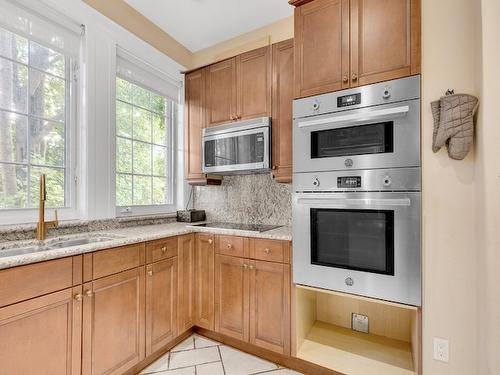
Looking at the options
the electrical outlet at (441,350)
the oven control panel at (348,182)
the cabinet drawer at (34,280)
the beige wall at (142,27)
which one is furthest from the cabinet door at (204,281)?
the beige wall at (142,27)

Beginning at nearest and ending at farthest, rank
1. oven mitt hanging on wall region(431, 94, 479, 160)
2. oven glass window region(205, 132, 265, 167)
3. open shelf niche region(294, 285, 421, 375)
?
oven mitt hanging on wall region(431, 94, 479, 160) → open shelf niche region(294, 285, 421, 375) → oven glass window region(205, 132, 265, 167)

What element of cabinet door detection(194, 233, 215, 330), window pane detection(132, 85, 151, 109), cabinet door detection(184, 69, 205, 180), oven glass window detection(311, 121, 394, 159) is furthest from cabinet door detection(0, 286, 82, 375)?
window pane detection(132, 85, 151, 109)

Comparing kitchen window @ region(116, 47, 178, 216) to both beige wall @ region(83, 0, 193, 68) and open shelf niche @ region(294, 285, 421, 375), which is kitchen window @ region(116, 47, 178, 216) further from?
open shelf niche @ region(294, 285, 421, 375)

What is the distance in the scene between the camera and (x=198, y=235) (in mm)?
2250

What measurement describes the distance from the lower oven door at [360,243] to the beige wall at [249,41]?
1717mm

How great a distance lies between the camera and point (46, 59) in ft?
6.06

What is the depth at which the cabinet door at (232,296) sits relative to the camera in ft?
6.51

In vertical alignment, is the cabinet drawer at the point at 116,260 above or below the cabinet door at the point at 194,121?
below

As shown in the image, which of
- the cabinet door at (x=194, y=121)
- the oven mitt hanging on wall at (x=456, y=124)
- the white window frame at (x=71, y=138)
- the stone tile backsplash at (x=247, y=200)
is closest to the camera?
the oven mitt hanging on wall at (x=456, y=124)

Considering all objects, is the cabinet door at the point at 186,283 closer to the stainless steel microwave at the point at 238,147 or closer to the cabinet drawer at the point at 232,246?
the cabinet drawer at the point at 232,246

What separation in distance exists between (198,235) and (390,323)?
1.69m

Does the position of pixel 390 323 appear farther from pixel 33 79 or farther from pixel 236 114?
pixel 33 79

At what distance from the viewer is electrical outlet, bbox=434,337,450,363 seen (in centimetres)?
135

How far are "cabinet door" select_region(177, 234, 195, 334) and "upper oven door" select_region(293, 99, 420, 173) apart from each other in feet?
3.70
